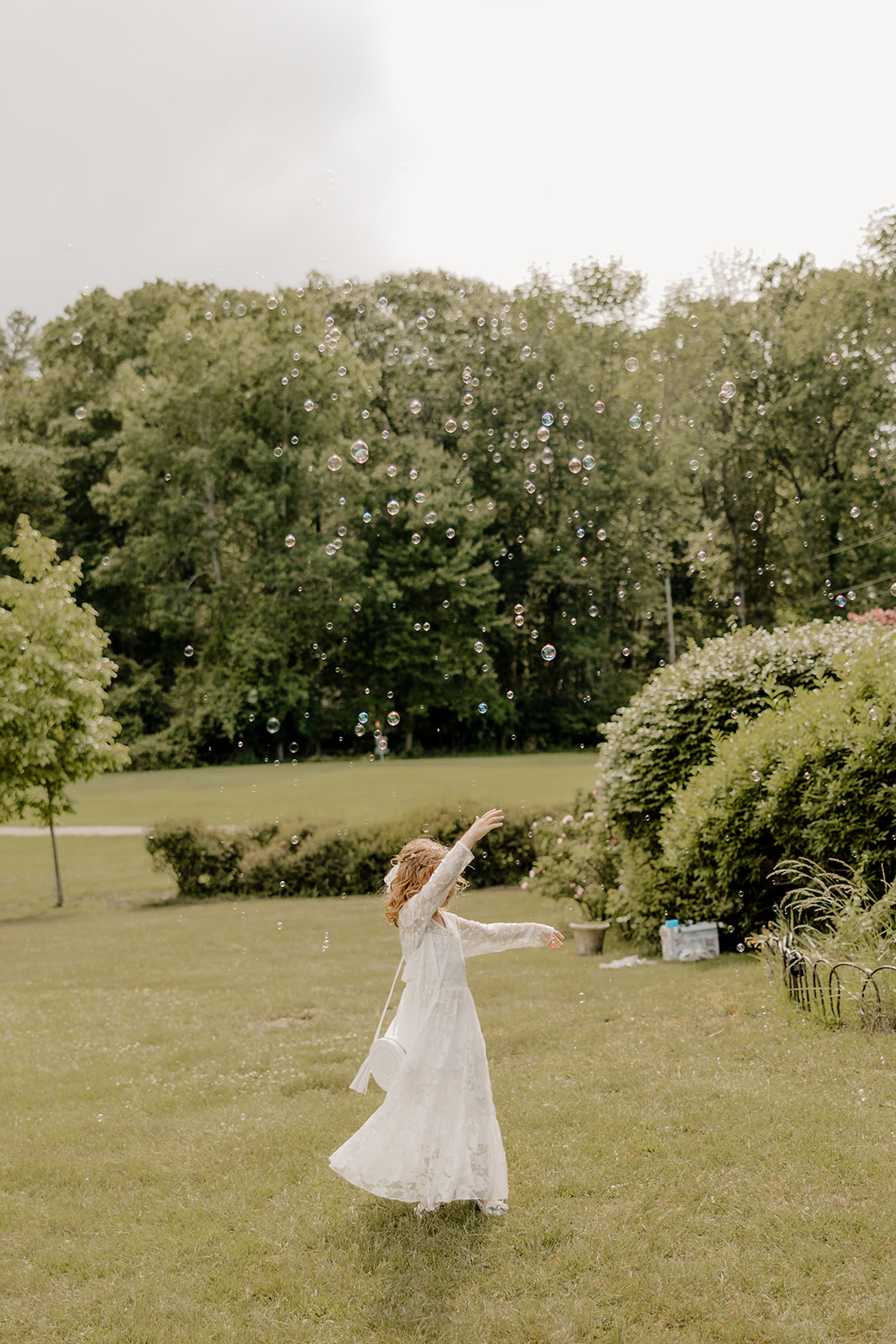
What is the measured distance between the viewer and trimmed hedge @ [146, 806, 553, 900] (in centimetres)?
1762

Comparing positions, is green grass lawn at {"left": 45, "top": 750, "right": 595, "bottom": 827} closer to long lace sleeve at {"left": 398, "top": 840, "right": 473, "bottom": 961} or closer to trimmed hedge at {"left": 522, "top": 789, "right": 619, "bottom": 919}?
trimmed hedge at {"left": 522, "top": 789, "right": 619, "bottom": 919}

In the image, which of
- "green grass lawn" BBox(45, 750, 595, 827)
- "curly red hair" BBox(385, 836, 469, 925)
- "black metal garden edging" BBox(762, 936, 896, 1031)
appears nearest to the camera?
"curly red hair" BBox(385, 836, 469, 925)

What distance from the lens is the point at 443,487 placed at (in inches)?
1588

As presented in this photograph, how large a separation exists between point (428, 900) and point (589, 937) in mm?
7265

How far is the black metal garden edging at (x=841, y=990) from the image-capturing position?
6.55 metres

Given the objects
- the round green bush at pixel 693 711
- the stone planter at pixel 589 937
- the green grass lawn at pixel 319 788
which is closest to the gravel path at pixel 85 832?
the green grass lawn at pixel 319 788

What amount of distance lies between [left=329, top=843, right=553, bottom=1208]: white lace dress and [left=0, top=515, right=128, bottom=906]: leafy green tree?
1212cm

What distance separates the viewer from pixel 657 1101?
18.9 ft

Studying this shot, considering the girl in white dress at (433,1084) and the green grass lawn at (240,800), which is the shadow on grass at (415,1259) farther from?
the green grass lawn at (240,800)

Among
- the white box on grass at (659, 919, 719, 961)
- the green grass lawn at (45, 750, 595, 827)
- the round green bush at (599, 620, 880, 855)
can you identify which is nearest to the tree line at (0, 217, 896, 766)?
the green grass lawn at (45, 750, 595, 827)

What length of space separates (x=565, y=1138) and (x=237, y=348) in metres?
39.6

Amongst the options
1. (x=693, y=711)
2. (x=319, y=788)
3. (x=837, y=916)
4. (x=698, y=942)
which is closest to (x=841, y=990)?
(x=837, y=916)

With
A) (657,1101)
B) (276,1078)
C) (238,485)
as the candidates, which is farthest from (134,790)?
(657,1101)

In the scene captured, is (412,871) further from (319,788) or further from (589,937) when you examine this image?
(319,788)
